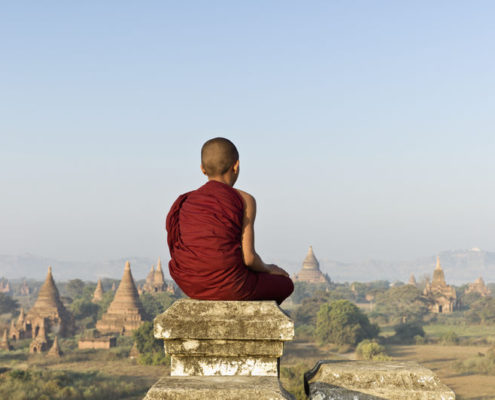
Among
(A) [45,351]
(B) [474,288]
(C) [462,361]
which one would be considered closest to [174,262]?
(C) [462,361]

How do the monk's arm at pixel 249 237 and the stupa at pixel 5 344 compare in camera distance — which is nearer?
the monk's arm at pixel 249 237

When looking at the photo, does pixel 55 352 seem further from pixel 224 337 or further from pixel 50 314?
pixel 224 337

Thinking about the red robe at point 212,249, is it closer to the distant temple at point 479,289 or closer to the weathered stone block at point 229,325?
the weathered stone block at point 229,325

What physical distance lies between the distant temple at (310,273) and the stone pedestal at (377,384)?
474ft

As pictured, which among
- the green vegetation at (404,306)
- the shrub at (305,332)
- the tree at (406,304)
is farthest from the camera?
the tree at (406,304)

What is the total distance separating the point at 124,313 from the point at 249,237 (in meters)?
67.9

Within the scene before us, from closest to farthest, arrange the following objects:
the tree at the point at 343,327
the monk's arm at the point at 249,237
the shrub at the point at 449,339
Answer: the monk's arm at the point at 249,237 < the shrub at the point at 449,339 < the tree at the point at 343,327

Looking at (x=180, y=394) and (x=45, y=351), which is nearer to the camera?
(x=180, y=394)

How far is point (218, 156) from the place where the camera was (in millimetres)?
4043

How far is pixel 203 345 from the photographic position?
11.4ft

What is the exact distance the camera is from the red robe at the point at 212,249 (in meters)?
3.68

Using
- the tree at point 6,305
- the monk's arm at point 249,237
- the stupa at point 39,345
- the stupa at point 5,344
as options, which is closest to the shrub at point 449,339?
the stupa at point 39,345

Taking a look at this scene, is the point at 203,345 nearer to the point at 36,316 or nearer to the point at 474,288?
the point at 36,316

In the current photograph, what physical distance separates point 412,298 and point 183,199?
97220 millimetres
